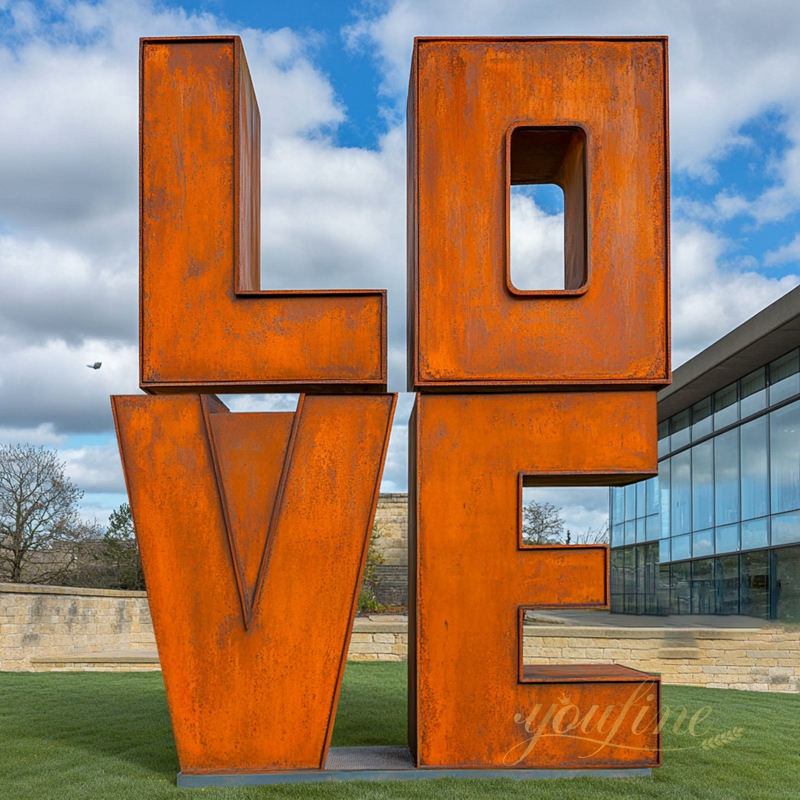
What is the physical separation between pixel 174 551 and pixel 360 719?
11.0 ft

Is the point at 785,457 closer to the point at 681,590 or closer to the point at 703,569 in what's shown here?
the point at 703,569

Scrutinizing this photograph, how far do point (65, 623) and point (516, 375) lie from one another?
41.4 ft

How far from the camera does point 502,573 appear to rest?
621 centimetres

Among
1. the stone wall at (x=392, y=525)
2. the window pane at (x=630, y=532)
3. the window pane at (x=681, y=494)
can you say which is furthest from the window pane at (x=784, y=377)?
the stone wall at (x=392, y=525)

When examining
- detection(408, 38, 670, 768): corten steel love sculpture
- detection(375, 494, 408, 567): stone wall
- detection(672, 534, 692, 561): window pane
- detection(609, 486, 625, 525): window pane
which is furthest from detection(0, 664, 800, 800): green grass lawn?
detection(375, 494, 408, 567): stone wall

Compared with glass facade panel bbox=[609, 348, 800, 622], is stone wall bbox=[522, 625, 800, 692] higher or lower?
lower

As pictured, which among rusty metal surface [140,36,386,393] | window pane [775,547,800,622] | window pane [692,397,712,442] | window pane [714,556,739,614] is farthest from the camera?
window pane [692,397,712,442]

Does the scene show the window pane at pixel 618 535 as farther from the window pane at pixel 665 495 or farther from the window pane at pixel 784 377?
the window pane at pixel 784 377

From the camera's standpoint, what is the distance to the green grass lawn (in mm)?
5793

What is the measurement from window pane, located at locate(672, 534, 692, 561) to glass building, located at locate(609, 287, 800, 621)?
0.02 meters

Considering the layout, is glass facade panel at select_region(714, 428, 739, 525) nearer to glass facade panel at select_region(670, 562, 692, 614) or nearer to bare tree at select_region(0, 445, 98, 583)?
glass facade panel at select_region(670, 562, 692, 614)

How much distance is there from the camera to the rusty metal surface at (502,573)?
614 cm

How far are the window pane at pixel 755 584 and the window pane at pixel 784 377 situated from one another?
2958 millimetres

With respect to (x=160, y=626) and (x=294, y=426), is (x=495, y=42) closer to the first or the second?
(x=294, y=426)
